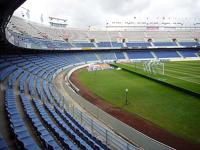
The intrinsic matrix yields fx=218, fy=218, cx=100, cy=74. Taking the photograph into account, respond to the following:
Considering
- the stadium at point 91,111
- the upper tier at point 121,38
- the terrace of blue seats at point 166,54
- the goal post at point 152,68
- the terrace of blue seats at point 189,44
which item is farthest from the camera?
the terrace of blue seats at point 189,44

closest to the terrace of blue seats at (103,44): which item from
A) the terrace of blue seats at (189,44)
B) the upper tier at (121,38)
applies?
the upper tier at (121,38)

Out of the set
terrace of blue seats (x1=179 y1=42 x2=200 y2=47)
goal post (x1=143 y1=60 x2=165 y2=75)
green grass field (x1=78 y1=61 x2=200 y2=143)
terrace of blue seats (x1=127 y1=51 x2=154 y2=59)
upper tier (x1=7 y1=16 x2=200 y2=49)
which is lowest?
green grass field (x1=78 y1=61 x2=200 y2=143)

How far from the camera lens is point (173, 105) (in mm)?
23594

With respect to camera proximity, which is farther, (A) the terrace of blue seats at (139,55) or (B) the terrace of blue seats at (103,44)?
(B) the terrace of blue seats at (103,44)

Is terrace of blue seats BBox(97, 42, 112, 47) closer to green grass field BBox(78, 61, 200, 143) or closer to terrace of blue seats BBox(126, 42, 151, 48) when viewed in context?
terrace of blue seats BBox(126, 42, 151, 48)

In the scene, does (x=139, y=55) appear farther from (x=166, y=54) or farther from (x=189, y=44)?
(x=189, y=44)

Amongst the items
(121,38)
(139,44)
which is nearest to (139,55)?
(139,44)

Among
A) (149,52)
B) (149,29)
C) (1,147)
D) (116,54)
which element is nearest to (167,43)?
(149,52)

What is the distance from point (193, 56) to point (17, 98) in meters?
72.2

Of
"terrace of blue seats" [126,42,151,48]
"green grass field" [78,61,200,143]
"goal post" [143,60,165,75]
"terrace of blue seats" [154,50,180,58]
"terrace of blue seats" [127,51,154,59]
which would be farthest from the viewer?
"terrace of blue seats" [126,42,151,48]

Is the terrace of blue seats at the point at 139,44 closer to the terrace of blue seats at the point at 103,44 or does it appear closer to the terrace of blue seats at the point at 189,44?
the terrace of blue seats at the point at 103,44

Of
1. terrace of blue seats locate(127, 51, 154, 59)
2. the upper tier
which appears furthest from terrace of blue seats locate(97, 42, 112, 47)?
terrace of blue seats locate(127, 51, 154, 59)

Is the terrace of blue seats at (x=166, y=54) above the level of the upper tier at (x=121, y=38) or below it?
below

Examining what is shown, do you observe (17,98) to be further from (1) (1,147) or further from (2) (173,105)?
(2) (173,105)
